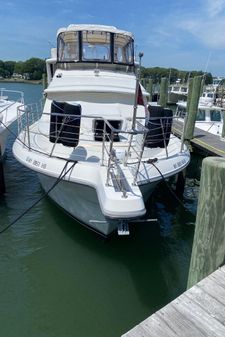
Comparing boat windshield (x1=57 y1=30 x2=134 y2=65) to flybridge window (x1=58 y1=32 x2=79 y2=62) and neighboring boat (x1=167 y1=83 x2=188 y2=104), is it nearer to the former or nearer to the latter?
flybridge window (x1=58 y1=32 x2=79 y2=62)

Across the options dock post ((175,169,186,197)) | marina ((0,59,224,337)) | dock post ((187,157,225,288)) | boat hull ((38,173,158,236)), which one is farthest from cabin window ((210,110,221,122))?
dock post ((187,157,225,288))

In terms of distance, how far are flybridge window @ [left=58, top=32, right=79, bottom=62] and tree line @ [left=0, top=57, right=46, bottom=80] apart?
107m

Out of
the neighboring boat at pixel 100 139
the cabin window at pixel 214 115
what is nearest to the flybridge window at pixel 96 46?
the neighboring boat at pixel 100 139

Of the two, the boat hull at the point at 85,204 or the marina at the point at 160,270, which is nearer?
the marina at the point at 160,270

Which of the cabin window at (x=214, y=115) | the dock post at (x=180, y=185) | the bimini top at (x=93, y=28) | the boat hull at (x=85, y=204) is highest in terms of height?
the bimini top at (x=93, y=28)

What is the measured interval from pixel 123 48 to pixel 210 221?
298 inches

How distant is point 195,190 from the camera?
457 inches

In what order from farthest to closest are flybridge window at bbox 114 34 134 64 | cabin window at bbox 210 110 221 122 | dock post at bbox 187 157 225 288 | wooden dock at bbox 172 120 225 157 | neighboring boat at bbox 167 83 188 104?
neighboring boat at bbox 167 83 188 104 < cabin window at bbox 210 110 221 122 < wooden dock at bbox 172 120 225 157 < flybridge window at bbox 114 34 134 64 < dock post at bbox 187 157 225 288

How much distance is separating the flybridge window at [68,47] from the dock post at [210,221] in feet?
22.2

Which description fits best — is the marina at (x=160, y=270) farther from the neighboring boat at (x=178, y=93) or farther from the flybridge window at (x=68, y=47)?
the neighboring boat at (x=178, y=93)

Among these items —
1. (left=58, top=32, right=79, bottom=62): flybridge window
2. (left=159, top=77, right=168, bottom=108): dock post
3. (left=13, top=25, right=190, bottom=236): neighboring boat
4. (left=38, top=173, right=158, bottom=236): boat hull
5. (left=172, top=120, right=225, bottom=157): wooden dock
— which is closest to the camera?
(left=13, top=25, right=190, bottom=236): neighboring boat

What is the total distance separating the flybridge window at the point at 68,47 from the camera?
9523 mm

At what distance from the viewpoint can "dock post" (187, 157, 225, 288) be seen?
3742 mm

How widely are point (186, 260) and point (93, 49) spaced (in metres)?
6.43
